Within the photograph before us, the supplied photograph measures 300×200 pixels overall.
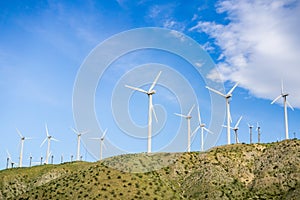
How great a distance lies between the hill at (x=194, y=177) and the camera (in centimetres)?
12606

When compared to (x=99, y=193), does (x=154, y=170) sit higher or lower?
higher

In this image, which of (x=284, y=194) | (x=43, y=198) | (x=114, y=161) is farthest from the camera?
(x=114, y=161)

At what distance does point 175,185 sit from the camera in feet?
450

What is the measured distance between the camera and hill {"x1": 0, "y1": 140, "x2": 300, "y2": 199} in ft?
414

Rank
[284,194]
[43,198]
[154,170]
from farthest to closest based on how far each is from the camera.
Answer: [154,170]
[43,198]
[284,194]

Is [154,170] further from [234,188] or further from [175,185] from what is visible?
[234,188]

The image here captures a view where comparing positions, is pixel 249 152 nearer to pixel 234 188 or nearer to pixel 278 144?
pixel 278 144

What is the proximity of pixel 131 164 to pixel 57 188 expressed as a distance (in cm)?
2718

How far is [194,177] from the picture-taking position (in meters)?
140

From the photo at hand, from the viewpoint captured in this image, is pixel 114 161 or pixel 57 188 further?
pixel 114 161

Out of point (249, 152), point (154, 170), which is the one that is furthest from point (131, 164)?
point (249, 152)

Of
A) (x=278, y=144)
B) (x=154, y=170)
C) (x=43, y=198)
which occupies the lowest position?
(x=43, y=198)

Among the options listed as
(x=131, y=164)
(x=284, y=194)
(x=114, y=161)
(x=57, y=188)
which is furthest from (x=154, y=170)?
(x=284, y=194)

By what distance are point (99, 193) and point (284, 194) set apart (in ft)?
180
